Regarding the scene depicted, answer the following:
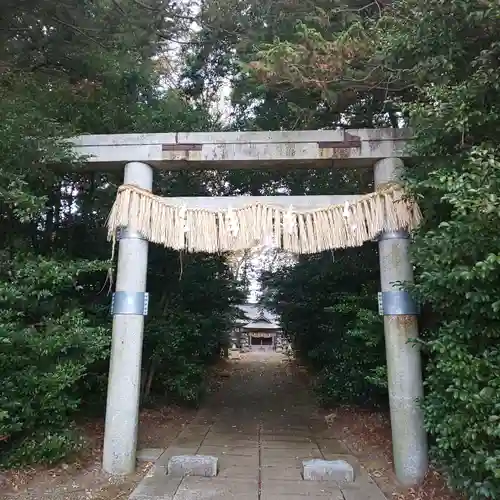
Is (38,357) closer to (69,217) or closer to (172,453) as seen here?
(172,453)

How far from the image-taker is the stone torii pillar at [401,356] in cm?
420

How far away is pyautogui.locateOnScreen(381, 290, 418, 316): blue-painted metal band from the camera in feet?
14.4

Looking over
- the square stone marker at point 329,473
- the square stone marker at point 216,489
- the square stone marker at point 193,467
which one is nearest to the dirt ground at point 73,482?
the square stone marker at point 193,467

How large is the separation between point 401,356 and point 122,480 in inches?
108

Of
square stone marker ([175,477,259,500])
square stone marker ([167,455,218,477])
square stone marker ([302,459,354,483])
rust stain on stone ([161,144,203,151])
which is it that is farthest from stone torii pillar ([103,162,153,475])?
square stone marker ([302,459,354,483])

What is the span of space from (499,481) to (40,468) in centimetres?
368

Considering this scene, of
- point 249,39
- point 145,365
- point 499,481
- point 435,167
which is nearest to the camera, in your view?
point 499,481

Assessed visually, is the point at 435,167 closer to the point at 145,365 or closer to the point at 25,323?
the point at 25,323

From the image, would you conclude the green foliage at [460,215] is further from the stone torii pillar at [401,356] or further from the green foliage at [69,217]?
the green foliage at [69,217]

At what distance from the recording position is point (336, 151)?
470cm

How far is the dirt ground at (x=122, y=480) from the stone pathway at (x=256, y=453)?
0.48 feet

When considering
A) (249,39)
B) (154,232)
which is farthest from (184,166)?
(249,39)

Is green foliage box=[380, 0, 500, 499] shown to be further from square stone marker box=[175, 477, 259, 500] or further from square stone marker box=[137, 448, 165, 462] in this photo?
square stone marker box=[137, 448, 165, 462]

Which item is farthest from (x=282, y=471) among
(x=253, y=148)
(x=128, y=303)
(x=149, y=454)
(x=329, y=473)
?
(x=253, y=148)
